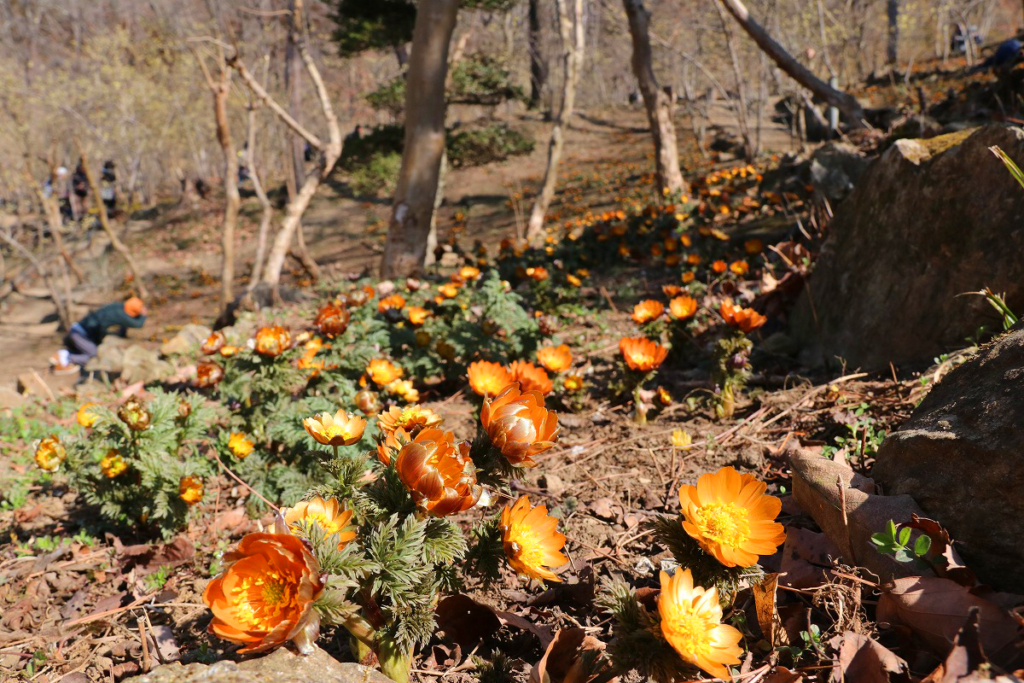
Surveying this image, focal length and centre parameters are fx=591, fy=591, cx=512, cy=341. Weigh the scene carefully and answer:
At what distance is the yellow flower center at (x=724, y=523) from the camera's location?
1.09m

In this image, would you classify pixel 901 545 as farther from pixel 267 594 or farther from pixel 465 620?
pixel 267 594

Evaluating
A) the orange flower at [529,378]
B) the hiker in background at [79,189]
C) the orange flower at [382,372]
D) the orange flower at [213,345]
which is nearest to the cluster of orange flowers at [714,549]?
the orange flower at [529,378]

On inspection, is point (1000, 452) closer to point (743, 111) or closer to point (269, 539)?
point (269, 539)

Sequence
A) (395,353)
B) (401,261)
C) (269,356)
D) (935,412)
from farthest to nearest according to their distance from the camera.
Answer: (401,261)
(395,353)
(269,356)
(935,412)

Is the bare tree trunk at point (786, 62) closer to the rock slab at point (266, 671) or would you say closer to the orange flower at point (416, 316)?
the orange flower at point (416, 316)

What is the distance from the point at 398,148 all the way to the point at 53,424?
7.60 metres

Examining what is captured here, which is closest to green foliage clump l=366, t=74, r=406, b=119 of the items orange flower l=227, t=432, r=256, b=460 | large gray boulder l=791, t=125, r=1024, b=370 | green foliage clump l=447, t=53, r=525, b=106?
green foliage clump l=447, t=53, r=525, b=106

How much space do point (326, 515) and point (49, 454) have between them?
183 centimetres

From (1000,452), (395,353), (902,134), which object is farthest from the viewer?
(902,134)

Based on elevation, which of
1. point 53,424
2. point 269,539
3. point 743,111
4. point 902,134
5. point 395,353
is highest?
point 743,111

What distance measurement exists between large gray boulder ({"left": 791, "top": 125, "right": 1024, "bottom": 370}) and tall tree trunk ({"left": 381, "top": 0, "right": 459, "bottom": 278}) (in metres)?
4.31

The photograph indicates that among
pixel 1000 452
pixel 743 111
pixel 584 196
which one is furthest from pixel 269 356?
pixel 584 196

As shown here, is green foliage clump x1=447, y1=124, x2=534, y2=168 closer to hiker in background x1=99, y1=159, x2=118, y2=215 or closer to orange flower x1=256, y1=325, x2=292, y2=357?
orange flower x1=256, y1=325, x2=292, y2=357

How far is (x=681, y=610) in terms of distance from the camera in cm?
105
